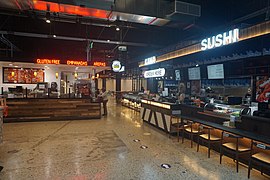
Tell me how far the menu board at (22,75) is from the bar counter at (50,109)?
12.1 ft

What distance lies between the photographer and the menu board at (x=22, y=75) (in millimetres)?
11227

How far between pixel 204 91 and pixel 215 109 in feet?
14.6

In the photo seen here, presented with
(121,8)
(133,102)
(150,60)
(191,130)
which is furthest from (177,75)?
(121,8)

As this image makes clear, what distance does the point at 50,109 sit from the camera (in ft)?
28.5

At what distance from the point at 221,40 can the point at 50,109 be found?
7904 millimetres

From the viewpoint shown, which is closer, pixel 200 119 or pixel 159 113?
pixel 200 119

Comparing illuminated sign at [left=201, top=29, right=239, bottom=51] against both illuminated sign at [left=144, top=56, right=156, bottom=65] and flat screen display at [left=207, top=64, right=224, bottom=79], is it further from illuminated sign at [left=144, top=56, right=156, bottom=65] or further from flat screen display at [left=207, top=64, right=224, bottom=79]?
illuminated sign at [left=144, top=56, right=156, bottom=65]

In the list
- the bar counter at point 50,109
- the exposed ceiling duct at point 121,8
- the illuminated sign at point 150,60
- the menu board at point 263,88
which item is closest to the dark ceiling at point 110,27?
the exposed ceiling duct at point 121,8

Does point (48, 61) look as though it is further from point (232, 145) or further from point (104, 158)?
point (232, 145)

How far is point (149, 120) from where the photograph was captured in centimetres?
766

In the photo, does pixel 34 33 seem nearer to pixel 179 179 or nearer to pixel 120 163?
pixel 120 163

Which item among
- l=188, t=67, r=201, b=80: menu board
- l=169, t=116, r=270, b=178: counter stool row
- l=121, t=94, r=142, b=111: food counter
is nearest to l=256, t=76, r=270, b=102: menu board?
l=188, t=67, r=201, b=80: menu board

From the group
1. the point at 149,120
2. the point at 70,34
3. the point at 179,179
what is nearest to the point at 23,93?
the point at 70,34

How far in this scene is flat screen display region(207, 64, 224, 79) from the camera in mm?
7629
